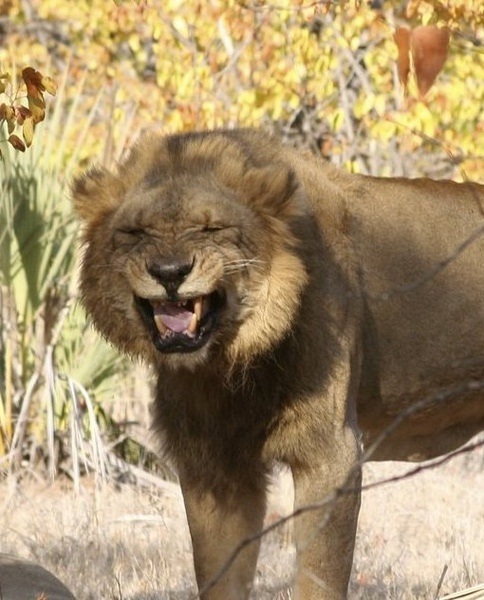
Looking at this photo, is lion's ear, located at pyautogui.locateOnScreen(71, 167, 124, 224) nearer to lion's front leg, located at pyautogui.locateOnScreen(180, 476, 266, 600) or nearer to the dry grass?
lion's front leg, located at pyautogui.locateOnScreen(180, 476, 266, 600)

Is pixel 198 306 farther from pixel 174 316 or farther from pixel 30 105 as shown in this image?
pixel 30 105

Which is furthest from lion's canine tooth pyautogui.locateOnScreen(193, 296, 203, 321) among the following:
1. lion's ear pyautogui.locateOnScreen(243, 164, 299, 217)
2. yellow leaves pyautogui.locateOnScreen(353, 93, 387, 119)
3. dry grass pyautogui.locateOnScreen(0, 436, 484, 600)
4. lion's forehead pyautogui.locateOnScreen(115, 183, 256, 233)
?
yellow leaves pyautogui.locateOnScreen(353, 93, 387, 119)

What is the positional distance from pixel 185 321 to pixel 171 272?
0.24 meters

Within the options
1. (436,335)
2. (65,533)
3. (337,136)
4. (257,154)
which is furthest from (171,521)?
(337,136)

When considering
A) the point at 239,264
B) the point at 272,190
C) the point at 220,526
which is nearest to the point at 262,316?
the point at 239,264

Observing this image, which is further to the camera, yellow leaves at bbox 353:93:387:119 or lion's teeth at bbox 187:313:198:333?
yellow leaves at bbox 353:93:387:119

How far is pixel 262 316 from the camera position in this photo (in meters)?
4.57

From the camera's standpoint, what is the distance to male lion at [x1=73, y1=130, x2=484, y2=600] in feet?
14.8

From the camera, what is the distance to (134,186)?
15.7 ft

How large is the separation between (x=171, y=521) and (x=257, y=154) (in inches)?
112

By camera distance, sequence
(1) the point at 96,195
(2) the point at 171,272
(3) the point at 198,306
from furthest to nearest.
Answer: (1) the point at 96,195
(3) the point at 198,306
(2) the point at 171,272

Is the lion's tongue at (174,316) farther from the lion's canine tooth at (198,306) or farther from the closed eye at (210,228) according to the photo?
the closed eye at (210,228)

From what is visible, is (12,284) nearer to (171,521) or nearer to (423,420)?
(171,521)

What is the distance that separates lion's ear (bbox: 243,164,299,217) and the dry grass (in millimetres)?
1610
